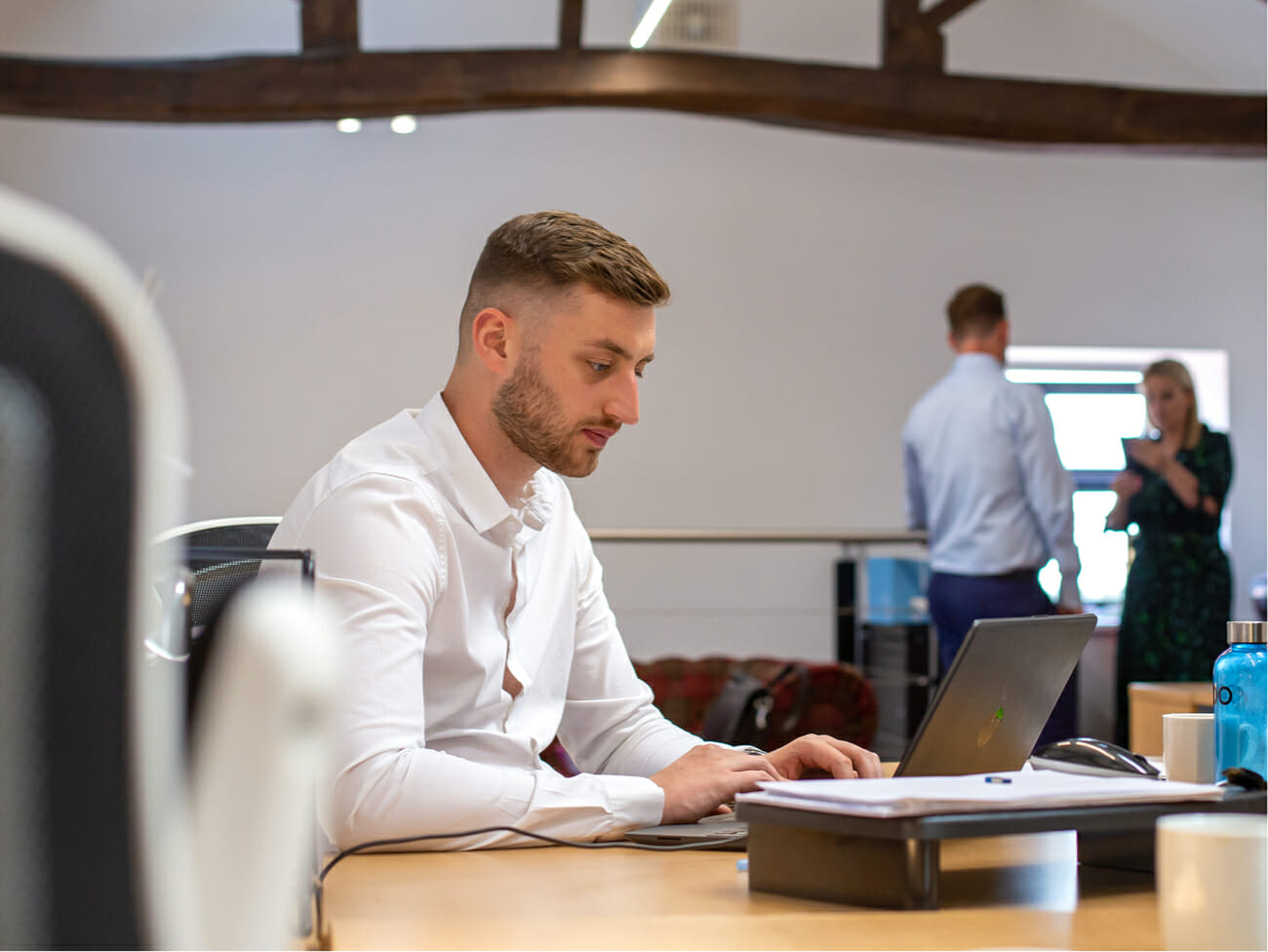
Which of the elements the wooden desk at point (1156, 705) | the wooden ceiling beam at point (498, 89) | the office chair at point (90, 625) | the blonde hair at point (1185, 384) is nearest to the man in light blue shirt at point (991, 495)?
the wooden desk at point (1156, 705)

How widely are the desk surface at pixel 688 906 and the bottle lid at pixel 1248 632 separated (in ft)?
0.81

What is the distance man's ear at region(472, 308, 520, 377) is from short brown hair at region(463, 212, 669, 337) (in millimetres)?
22

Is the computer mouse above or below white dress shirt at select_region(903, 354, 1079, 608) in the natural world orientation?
below

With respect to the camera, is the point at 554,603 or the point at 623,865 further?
the point at 554,603

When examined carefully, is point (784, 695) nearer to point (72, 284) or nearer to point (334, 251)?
point (334, 251)

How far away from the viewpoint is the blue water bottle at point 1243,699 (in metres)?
1.18

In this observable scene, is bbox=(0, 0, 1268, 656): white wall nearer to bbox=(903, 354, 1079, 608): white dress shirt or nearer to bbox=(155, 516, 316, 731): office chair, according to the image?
bbox=(903, 354, 1079, 608): white dress shirt

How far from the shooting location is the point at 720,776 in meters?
1.27

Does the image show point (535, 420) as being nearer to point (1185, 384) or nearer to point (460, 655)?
point (460, 655)

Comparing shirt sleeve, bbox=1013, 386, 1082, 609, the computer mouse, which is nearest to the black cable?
the computer mouse

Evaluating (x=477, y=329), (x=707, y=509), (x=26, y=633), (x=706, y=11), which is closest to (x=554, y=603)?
(x=477, y=329)

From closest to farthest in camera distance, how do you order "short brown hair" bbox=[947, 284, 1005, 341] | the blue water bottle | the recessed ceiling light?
the blue water bottle
"short brown hair" bbox=[947, 284, 1005, 341]
the recessed ceiling light

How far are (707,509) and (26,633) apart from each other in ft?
19.9

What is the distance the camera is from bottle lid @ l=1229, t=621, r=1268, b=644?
3.93ft
